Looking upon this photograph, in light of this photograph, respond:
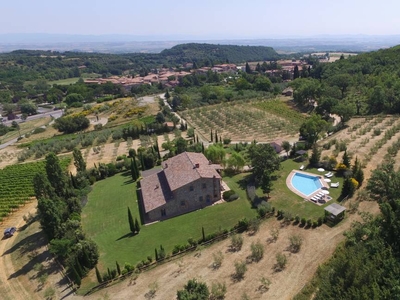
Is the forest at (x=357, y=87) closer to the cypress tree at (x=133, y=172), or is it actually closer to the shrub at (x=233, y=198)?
the shrub at (x=233, y=198)

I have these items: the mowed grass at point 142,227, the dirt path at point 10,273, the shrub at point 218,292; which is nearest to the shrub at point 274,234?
the mowed grass at point 142,227

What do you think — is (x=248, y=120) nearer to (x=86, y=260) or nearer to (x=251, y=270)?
(x=251, y=270)

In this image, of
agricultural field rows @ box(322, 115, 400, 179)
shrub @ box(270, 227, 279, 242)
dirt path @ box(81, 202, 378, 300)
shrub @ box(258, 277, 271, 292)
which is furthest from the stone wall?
agricultural field rows @ box(322, 115, 400, 179)

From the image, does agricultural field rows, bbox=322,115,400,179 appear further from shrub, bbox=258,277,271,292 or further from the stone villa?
shrub, bbox=258,277,271,292

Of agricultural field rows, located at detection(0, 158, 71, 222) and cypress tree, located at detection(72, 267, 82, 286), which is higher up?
cypress tree, located at detection(72, 267, 82, 286)

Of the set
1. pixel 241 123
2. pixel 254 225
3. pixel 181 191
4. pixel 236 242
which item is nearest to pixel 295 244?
pixel 254 225

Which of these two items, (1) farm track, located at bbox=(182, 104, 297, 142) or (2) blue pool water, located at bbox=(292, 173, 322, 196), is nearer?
(2) blue pool water, located at bbox=(292, 173, 322, 196)

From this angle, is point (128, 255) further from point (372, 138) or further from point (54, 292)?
point (372, 138)
